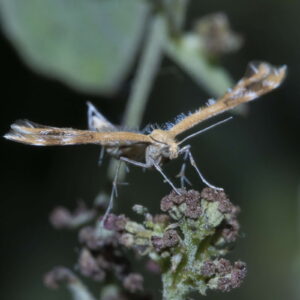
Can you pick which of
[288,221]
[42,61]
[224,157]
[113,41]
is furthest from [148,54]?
[288,221]

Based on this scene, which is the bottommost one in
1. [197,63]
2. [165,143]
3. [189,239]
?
[189,239]

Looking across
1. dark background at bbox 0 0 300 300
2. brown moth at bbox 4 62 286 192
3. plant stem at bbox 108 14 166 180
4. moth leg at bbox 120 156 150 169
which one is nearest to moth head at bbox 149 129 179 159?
brown moth at bbox 4 62 286 192

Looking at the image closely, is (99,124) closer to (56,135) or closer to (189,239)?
(56,135)

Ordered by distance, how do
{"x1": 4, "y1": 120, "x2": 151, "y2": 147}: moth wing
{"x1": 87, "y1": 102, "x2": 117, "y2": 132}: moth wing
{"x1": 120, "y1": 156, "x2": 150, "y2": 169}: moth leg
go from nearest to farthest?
{"x1": 4, "y1": 120, "x2": 151, "y2": 147}: moth wing, {"x1": 120, "y1": 156, "x2": 150, "y2": 169}: moth leg, {"x1": 87, "y1": 102, "x2": 117, "y2": 132}: moth wing

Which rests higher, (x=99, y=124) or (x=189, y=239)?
(x=99, y=124)

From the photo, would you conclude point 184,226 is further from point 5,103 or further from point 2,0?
point 5,103

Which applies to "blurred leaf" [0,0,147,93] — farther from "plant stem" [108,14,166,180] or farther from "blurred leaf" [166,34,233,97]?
"blurred leaf" [166,34,233,97]

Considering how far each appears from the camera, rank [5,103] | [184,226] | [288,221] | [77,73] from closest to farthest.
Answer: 1. [184,226]
2. [77,73]
3. [5,103]
4. [288,221]

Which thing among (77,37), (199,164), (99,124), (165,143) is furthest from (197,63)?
(165,143)
